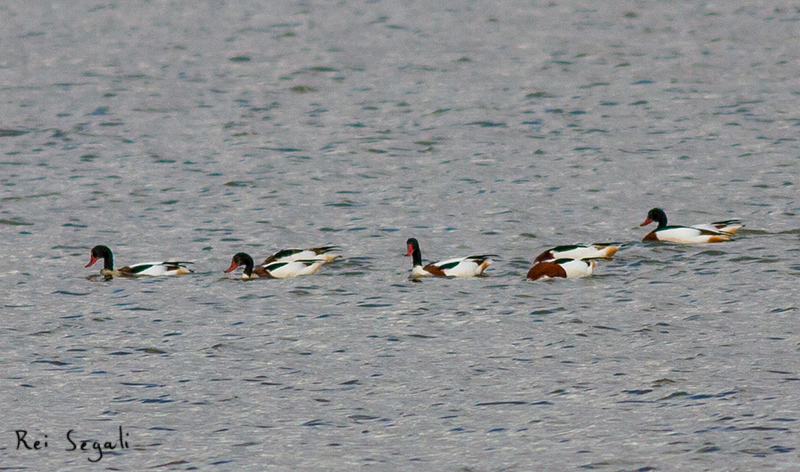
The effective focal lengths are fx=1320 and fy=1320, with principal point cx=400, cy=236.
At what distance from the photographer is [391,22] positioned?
43.9 meters

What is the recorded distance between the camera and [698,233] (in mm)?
21469

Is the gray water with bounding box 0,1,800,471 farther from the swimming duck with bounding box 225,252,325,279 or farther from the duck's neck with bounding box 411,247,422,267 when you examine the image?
the duck's neck with bounding box 411,247,422,267

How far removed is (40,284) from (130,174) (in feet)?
24.8

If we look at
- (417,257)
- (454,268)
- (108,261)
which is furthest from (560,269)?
(108,261)

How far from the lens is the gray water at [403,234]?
14039mm

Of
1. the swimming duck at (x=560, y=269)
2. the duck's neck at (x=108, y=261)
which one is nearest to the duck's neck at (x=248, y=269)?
the duck's neck at (x=108, y=261)

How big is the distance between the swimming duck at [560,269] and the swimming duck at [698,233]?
7.81ft

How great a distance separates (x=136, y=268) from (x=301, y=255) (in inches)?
100

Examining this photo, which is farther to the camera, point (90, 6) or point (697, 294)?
point (90, 6)

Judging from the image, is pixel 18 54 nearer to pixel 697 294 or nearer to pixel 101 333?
pixel 101 333

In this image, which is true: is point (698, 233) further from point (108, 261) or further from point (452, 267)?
Result: point (108, 261)

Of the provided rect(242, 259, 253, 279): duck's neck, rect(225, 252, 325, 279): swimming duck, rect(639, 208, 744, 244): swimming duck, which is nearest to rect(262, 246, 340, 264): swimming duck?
rect(225, 252, 325, 279): swimming duck

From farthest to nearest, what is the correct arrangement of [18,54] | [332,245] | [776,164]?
1. [18,54]
2. [776,164]
3. [332,245]

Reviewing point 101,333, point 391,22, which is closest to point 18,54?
point 391,22
